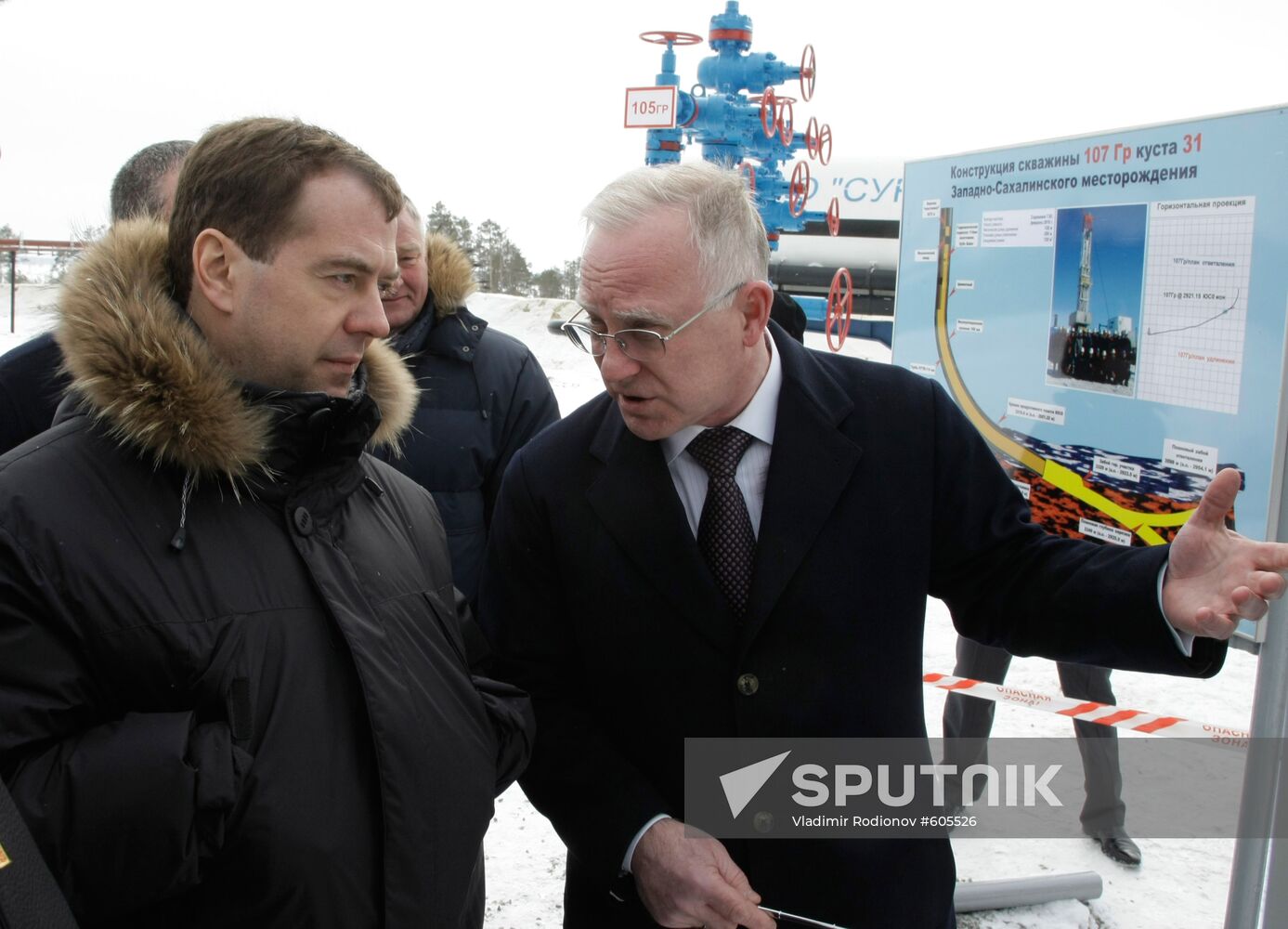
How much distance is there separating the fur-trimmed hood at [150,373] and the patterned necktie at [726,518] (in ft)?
2.40

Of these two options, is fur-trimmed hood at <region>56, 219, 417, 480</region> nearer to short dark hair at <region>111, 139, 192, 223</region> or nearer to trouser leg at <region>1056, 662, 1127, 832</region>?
short dark hair at <region>111, 139, 192, 223</region>

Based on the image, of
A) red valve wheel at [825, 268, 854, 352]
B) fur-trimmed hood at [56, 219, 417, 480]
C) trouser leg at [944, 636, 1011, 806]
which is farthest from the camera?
red valve wheel at [825, 268, 854, 352]

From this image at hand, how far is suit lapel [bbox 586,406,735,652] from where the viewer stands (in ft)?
5.59

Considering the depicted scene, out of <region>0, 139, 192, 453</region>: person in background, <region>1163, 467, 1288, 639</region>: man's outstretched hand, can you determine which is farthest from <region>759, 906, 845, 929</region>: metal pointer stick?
<region>0, 139, 192, 453</region>: person in background

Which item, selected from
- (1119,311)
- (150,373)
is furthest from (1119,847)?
(150,373)

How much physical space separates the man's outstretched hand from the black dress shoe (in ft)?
8.19

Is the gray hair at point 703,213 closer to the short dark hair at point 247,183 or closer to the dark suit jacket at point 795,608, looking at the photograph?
the dark suit jacket at point 795,608

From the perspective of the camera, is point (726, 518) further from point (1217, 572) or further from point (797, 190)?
point (797, 190)

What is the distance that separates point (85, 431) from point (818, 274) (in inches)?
818

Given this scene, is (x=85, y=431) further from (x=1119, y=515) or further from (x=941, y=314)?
(x=941, y=314)

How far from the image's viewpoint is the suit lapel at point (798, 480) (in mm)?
1690

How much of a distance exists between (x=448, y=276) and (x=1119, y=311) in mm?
2015

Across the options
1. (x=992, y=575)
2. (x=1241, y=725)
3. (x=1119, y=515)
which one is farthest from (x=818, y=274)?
(x=992, y=575)

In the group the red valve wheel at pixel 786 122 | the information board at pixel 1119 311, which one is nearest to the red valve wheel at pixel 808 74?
the red valve wheel at pixel 786 122
